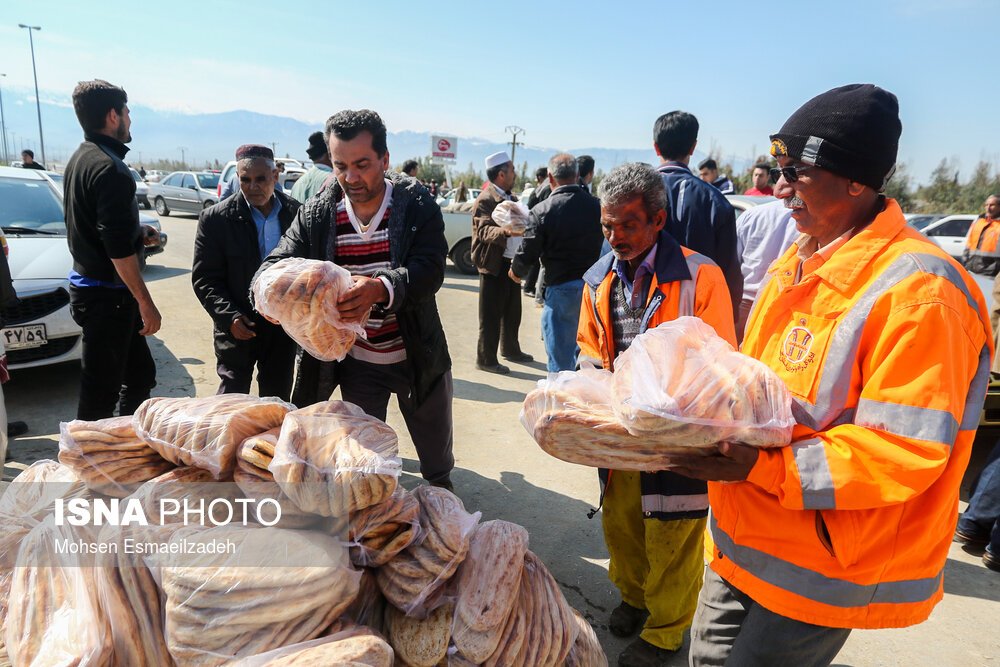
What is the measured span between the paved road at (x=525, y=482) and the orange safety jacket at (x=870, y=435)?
1.44 meters

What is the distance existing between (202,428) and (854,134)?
6.42ft

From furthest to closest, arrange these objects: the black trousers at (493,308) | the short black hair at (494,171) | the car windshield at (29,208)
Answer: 1. the short black hair at (494,171)
2. the black trousers at (493,308)
3. the car windshield at (29,208)

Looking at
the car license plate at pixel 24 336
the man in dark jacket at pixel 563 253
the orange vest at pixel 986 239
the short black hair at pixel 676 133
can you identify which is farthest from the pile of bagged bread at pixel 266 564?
the orange vest at pixel 986 239

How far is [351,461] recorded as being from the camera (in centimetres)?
159

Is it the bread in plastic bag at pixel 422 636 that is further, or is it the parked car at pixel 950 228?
the parked car at pixel 950 228

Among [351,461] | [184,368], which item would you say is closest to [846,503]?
[351,461]

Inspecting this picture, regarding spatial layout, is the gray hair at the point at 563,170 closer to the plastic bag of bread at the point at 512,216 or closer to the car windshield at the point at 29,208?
the plastic bag of bread at the point at 512,216

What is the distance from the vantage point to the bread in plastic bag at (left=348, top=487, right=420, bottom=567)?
168cm

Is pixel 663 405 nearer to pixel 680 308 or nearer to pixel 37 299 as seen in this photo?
pixel 680 308

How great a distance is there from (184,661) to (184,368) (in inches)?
206

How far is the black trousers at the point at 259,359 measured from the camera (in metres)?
3.59

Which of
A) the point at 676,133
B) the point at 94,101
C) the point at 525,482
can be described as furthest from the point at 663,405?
the point at 94,101

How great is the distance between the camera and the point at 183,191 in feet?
70.2

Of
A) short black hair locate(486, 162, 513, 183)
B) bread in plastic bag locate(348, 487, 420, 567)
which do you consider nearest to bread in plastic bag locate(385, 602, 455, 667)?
bread in plastic bag locate(348, 487, 420, 567)
